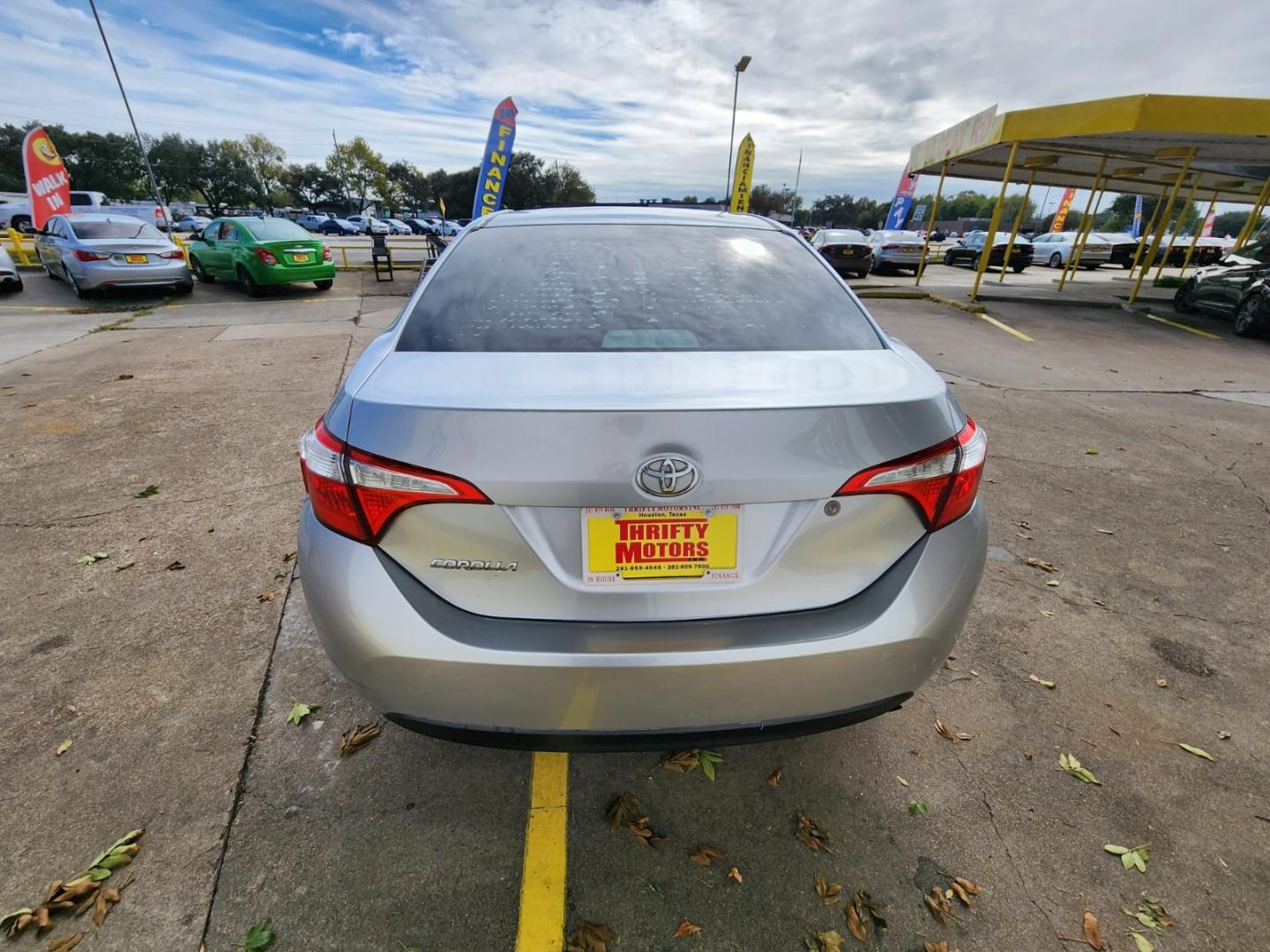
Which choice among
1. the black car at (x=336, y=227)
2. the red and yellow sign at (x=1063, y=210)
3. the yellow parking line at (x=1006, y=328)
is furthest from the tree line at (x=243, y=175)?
the yellow parking line at (x=1006, y=328)

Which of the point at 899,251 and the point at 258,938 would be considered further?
the point at 899,251

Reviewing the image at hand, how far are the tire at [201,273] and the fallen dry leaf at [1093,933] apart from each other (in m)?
17.0

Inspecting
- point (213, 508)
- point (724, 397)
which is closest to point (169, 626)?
point (213, 508)

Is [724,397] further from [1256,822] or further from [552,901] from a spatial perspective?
[1256,822]

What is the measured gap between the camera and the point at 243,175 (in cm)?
7144

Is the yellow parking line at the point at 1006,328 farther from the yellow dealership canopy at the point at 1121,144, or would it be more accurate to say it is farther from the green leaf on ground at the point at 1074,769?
the green leaf on ground at the point at 1074,769

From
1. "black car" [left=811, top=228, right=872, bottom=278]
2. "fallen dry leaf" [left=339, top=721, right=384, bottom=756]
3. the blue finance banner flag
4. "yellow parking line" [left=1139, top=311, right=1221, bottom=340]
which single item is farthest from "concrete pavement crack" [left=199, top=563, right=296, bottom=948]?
"black car" [left=811, top=228, right=872, bottom=278]

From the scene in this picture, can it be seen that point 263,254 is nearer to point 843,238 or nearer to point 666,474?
point 666,474

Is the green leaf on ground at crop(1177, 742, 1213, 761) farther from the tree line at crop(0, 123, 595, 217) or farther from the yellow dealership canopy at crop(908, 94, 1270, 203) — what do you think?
the tree line at crop(0, 123, 595, 217)

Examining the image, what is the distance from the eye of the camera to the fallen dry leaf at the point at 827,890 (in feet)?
5.60

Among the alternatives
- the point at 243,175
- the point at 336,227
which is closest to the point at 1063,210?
the point at 336,227

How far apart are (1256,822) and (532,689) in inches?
90.6

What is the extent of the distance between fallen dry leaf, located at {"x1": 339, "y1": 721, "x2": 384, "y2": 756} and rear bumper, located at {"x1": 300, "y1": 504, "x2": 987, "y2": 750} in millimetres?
746

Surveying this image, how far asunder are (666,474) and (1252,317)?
1430 centimetres
